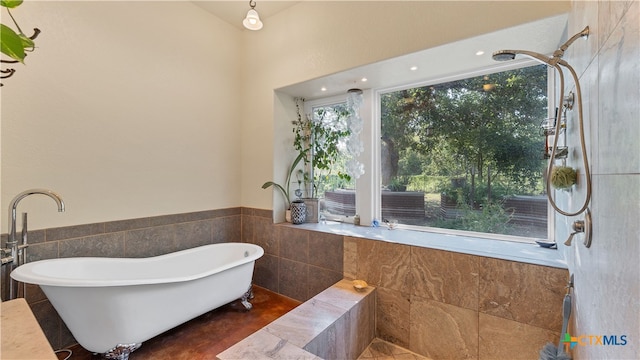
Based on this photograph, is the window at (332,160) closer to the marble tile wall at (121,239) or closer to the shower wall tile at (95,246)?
the marble tile wall at (121,239)

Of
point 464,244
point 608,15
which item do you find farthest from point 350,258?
point 608,15

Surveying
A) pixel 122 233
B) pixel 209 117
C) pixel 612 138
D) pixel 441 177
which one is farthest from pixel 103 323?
pixel 441 177

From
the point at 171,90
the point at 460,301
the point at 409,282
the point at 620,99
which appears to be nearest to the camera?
the point at 620,99

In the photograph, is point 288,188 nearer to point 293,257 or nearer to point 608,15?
point 293,257

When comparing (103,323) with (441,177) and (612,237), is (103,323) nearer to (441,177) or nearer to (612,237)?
(612,237)

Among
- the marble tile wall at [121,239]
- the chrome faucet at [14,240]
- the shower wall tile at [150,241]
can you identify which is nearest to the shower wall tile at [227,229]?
the marble tile wall at [121,239]

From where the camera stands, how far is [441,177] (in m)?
2.31

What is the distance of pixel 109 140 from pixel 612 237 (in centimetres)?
299

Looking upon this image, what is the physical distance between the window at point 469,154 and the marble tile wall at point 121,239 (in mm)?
1856

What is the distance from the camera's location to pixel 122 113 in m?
2.15

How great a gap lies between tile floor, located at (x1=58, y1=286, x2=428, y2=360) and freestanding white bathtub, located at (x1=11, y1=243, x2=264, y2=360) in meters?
0.17

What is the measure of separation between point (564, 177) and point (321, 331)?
148 cm

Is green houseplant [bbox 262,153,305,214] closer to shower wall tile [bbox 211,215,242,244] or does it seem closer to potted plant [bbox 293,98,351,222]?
potted plant [bbox 293,98,351,222]

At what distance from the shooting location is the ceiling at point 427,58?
5.34ft
